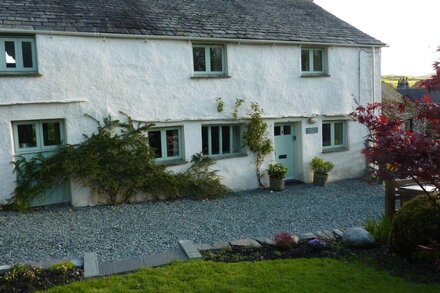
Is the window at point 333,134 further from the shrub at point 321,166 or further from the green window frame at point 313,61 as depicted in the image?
the green window frame at point 313,61

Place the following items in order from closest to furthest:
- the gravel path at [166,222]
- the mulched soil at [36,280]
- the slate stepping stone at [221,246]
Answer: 1. the mulched soil at [36,280]
2. the slate stepping stone at [221,246]
3. the gravel path at [166,222]

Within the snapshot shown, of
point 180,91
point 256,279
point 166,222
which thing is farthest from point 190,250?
point 180,91

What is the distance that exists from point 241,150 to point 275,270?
29.1 ft

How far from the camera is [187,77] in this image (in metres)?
13.4

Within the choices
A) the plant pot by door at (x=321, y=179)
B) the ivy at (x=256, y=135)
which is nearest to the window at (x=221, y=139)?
the ivy at (x=256, y=135)

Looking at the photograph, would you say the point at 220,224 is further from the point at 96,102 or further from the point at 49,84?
the point at 49,84

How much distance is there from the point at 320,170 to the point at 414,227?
923 cm

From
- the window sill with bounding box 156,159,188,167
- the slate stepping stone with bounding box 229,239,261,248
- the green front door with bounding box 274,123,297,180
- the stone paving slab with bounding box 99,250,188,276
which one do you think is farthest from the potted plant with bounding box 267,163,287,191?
the stone paving slab with bounding box 99,250,188,276

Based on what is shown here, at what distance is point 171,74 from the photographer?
13180mm

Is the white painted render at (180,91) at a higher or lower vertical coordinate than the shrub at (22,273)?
higher

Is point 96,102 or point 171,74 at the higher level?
point 171,74

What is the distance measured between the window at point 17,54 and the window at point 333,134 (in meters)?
10.9

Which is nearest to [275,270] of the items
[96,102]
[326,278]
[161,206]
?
[326,278]

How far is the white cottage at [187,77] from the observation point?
11.5 m
